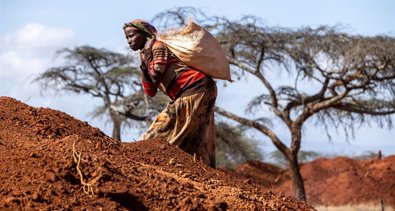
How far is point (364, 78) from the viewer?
18.0 metres

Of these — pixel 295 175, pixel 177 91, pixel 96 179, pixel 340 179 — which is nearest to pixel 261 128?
pixel 295 175

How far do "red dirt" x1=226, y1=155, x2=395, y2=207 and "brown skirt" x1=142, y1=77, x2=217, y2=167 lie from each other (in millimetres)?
12375

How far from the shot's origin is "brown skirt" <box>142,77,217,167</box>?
7332mm

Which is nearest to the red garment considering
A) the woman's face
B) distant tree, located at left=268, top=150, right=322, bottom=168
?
the woman's face

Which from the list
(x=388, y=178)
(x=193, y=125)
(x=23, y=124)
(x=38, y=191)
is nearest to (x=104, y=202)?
(x=38, y=191)

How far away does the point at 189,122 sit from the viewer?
7332mm

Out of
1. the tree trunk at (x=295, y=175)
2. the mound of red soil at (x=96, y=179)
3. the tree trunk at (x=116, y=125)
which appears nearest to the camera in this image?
the mound of red soil at (x=96, y=179)

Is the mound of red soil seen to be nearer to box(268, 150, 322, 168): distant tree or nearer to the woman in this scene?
the woman

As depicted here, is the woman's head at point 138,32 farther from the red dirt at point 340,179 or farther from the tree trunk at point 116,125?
the tree trunk at point 116,125

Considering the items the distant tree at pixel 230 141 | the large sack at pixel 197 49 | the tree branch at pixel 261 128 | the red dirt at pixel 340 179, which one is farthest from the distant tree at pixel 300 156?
the large sack at pixel 197 49

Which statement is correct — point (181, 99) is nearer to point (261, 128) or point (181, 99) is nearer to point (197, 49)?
point (197, 49)

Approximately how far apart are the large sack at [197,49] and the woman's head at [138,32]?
0.12 m

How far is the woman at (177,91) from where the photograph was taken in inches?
288

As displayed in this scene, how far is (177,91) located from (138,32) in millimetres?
663
